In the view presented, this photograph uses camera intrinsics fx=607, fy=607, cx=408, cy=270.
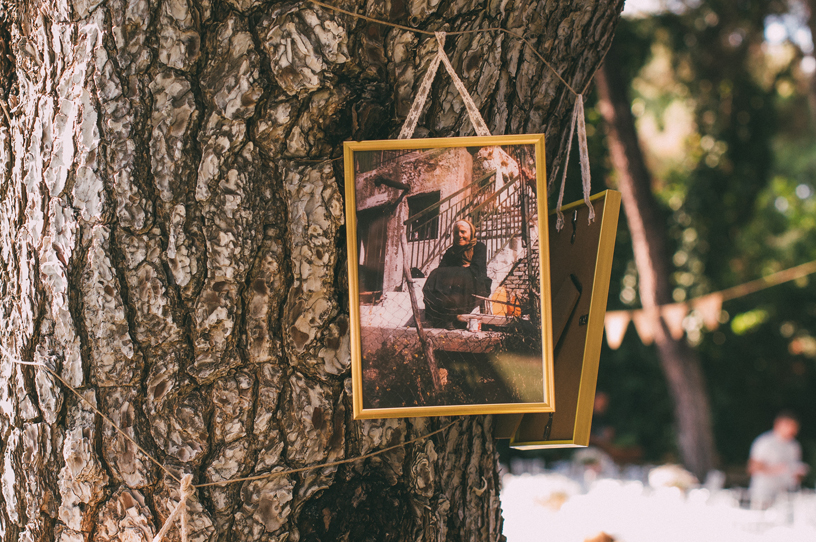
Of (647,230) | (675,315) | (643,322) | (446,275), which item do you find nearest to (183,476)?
(446,275)

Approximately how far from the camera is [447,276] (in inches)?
30.2

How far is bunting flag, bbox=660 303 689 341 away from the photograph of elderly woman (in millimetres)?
4735

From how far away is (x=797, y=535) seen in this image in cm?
345

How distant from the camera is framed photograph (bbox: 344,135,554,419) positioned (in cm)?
76

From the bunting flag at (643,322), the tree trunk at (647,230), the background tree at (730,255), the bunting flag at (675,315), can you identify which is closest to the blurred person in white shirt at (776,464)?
the tree trunk at (647,230)

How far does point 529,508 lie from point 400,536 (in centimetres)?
374

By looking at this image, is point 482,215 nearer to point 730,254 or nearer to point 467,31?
point 467,31

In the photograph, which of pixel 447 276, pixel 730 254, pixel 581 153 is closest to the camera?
pixel 447 276

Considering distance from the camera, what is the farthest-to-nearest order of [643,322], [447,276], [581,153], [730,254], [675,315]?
[730,254], [643,322], [675,315], [581,153], [447,276]

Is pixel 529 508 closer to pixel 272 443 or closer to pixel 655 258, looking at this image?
pixel 655 258

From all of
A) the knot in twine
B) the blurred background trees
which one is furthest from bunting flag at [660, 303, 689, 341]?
the knot in twine

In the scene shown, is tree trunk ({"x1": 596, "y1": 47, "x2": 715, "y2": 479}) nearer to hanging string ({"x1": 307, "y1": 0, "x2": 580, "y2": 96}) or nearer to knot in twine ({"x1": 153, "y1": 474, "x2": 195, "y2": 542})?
hanging string ({"x1": 307, "y1": 0, "x2": 580, "y2": 96})

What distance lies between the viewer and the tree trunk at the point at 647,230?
555 cm

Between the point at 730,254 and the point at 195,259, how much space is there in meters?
8.60
